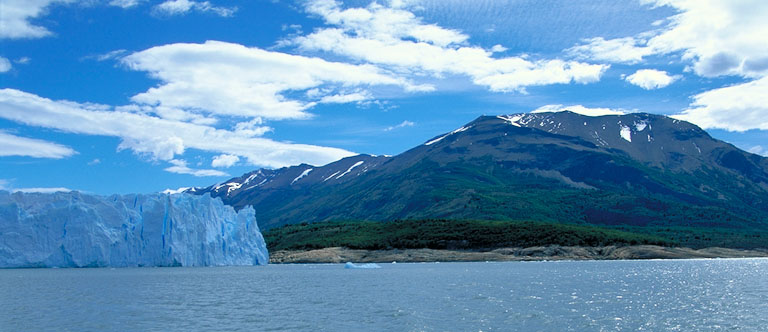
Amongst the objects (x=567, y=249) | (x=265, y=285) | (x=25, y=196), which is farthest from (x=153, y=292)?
(x=567, y=249)

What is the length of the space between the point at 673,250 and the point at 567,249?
31062 mm

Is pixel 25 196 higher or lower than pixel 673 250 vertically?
higher

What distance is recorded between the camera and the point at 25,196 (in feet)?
351

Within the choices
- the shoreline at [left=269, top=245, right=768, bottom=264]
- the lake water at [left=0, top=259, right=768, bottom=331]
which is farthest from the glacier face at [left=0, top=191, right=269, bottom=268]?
the shoreline at [left=269, top=245, right=768, bottom=264]

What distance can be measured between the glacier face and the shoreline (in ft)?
135

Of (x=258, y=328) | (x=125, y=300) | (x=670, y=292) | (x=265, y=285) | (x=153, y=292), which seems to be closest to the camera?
(x=258, y=328)

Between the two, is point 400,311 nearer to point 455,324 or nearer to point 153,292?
point 455,324

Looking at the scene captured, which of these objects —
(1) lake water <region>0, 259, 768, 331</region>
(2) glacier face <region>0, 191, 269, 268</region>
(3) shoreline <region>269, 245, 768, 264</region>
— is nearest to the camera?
(1) lake water <region>0, 259, 768, 331</region>

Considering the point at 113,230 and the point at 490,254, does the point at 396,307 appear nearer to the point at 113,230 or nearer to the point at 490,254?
the point at 113,230

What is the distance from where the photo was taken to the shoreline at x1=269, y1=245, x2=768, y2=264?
154625mm

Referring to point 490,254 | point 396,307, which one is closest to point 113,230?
point 396,307

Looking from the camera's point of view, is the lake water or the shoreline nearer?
the lake water

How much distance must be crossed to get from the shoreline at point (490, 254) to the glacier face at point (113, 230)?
135ft

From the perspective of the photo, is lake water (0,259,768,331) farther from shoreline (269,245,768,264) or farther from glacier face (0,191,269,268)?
shoreline (269,245,768,264)
